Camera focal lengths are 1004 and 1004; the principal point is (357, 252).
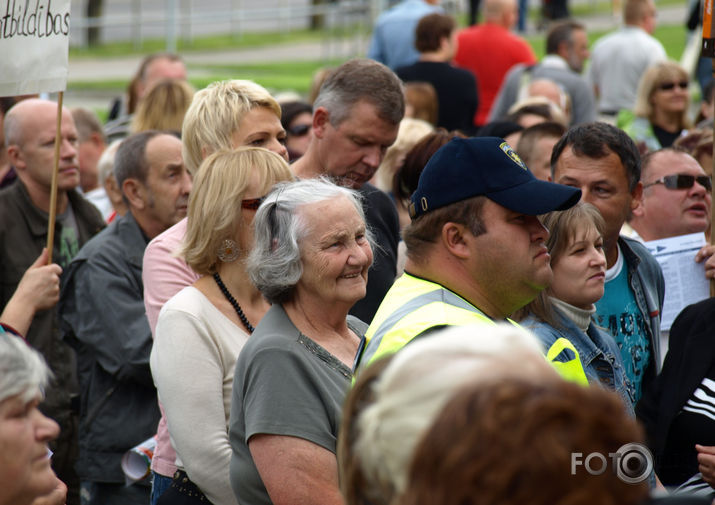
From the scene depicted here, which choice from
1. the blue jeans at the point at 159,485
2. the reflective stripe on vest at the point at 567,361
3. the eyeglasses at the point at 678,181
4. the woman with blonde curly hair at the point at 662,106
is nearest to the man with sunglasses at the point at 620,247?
the eyeglasses at the point at 678,181

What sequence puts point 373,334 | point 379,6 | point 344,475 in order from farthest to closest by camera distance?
point 379,6
point 373,334
point 344,475

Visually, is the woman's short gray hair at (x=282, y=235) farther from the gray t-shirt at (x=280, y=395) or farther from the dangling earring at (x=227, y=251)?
the dangling earring at (x=227, y=251)

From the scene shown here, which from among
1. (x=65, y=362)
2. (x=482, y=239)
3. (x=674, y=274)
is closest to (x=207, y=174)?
(x=482, y=239)

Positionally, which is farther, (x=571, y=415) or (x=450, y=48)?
(x=450, y=48)

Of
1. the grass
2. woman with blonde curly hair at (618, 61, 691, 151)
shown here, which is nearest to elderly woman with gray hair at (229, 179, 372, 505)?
woman with blonde curly hair at (618, 61, 691, 151)

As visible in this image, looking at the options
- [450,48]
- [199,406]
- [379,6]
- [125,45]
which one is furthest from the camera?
[125,45]

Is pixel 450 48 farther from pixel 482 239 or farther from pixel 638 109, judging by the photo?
pixel 482 239

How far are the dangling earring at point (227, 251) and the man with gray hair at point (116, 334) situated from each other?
3.04 feet

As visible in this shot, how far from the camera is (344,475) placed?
1.98m

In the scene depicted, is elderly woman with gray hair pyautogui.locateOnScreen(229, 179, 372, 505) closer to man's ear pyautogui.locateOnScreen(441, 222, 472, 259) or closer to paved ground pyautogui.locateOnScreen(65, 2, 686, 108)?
man's ear pyautogui.locateOnScreen(441, 222, 472, 259)

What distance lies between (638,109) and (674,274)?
3.92 metres

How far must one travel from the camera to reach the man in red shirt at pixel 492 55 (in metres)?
10.6

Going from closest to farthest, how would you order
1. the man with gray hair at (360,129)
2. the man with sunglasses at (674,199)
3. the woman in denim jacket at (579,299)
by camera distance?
the woman in denim jacket at (579,299)
the man with gray hair at (360,129)
the man with sunglasses at (674,199)

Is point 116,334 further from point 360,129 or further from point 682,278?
point 682,278
